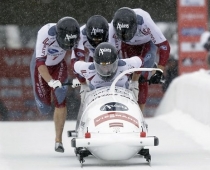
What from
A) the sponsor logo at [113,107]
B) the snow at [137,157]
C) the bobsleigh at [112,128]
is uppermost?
the sponsor logo at [113,107]

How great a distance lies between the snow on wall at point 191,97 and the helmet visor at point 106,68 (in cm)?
248

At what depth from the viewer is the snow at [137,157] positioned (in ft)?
22.6

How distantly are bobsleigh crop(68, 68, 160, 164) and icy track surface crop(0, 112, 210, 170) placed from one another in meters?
Answer: 0.11

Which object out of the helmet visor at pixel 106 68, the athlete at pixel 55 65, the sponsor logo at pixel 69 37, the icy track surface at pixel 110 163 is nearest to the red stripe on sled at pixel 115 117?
the icy track surface at pixel 110 163

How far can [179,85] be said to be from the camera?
1161 centimetres

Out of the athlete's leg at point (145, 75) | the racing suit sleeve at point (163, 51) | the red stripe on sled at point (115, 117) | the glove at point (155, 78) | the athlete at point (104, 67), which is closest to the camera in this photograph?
the red stripe on sled at point (115, 117)

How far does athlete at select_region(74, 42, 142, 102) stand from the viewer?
7.09 m

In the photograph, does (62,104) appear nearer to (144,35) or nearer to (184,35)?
(144,35)

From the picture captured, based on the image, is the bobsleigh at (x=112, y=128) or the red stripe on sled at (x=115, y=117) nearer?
the bobsleigh at (x=112, y=128)

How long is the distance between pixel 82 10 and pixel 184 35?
2700mm

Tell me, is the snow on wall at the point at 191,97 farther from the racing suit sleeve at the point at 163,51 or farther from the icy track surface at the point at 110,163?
the racing suit sleeve at the point at 163,51

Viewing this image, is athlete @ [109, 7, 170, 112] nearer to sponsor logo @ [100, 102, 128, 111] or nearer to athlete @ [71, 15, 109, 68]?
athlete @ [71, 15, 109, 68]

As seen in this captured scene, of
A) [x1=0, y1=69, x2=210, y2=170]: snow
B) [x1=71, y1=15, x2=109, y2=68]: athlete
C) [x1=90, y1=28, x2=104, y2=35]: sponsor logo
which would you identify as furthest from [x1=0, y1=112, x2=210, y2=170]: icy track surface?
[x1=90, y1=28, x2=104, y2=35]: sponsor logo

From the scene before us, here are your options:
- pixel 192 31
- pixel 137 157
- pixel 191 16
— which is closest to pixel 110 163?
pixel 137 157
